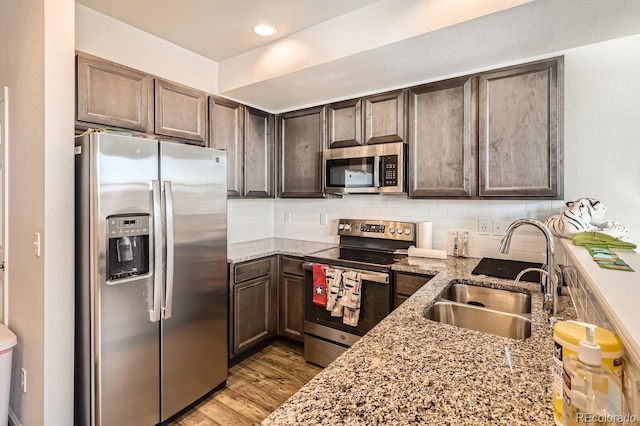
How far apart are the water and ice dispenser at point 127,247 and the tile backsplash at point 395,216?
4.56ft

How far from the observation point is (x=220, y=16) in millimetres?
2207

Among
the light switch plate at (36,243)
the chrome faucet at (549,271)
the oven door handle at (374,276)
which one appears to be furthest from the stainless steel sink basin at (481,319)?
the light switch plate at (36,243)

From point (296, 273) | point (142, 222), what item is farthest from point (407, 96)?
point (142, 222)

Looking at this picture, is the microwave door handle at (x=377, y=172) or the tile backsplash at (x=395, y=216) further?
the microwave door handle at (x=377, y=172)

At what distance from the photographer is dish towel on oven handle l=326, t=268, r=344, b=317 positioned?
8.00ft

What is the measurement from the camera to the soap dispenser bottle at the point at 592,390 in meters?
0.58

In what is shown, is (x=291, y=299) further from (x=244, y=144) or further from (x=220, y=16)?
(x=220, y=16)

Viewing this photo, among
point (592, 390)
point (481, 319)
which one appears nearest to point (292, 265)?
point (481, 319)

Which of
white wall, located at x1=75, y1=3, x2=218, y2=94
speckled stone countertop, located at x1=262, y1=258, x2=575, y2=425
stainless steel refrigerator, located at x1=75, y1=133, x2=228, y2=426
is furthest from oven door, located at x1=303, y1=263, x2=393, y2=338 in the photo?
white wall, located at x1=75, y1=3, x2=218, y2=94

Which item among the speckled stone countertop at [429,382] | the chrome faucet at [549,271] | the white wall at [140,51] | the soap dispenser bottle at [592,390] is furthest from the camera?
the white wall at [140,51]

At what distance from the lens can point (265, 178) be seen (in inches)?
127

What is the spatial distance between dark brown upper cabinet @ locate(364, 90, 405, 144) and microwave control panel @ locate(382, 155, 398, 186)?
149mm

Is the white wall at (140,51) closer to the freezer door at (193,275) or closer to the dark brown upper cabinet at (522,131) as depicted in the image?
the freezer door at (193,275)

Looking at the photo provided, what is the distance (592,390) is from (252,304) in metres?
2.44
